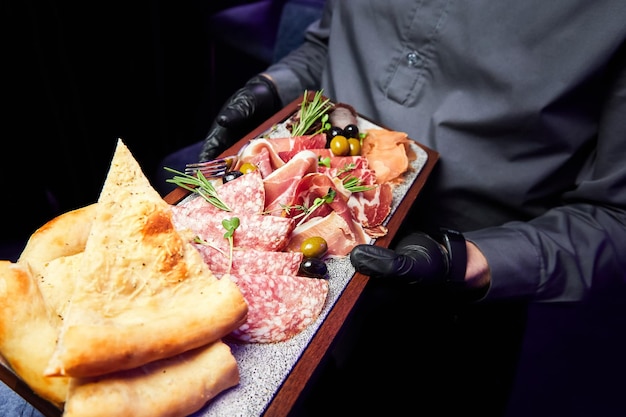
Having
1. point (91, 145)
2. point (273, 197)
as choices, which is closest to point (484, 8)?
point (273, 197)

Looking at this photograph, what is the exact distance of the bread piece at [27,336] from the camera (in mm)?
621

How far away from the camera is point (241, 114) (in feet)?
4.96

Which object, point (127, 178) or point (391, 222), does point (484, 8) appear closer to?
point (391, 222)

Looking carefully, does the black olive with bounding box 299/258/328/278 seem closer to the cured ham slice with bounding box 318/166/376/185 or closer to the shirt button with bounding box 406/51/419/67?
the cured ham slice with bounding box 318/166/376/185

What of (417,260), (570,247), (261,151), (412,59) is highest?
(412,59)

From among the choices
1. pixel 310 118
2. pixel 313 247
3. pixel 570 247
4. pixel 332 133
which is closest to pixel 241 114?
pixel 310 118

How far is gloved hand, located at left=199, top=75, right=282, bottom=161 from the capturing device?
1.47 m

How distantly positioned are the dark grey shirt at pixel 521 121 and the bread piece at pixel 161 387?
853 mm

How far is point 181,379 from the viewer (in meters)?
0.65

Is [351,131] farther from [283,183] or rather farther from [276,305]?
[276,305]

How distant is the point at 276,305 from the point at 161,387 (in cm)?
28

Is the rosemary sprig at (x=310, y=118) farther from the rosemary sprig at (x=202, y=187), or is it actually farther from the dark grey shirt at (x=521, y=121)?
the rosemary sprig at (x=202, y=187)

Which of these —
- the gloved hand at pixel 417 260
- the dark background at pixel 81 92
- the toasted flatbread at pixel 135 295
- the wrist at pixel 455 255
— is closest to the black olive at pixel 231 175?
the toasted flatbread at pixel 135 295

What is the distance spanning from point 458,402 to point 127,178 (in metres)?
1.36
